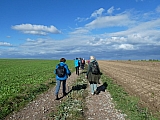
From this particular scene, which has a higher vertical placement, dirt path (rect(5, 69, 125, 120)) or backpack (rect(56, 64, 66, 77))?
backpack (rect(56, 64, 66, 77))

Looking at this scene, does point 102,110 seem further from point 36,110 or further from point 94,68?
point 94,68

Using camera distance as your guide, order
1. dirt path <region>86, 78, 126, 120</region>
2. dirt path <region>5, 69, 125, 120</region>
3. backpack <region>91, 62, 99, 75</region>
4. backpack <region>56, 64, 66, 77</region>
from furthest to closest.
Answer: backpack <region>91, 62, 99, 75</region>
backpack <region>56, 64, 66, 77</region>
dirt path <region>5, 69, 125, 120</region>
dirt path <region>86, 78, 126, 120</region>

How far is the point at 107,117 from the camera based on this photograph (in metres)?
8.64

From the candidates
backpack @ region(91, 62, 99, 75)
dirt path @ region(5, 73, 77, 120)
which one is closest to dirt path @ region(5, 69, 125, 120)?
dirt path @ region(5, 73, 77, 120)

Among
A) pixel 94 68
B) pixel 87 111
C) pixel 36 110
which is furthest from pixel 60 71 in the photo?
pixel 87 111

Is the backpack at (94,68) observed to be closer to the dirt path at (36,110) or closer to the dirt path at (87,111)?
the dirt path at (87,111)

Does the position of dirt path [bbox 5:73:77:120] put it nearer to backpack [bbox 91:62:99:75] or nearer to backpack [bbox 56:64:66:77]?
backpack [bbox 56:64:66:77]

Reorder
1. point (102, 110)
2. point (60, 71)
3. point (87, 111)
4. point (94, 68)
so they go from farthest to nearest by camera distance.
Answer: point (94, 68)
point (60, 71)
point (102, 110)
point (87, 111)

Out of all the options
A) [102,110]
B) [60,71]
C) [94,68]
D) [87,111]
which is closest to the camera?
A: [87,111]

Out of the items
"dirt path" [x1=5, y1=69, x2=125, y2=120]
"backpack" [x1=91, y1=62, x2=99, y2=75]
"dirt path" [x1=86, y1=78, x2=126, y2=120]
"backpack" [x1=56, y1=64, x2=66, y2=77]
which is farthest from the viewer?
"backpack" [x1=91, y1=62, x2=99, y2=75]

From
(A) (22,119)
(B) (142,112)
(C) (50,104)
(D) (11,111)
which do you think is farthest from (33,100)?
(B) (142,112)

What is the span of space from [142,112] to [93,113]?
2.38 m

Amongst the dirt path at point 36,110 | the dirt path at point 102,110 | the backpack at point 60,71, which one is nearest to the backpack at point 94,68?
the dirt path at point 102,110

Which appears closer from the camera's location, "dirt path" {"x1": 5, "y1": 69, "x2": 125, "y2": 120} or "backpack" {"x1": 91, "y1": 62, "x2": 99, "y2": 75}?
"dirt path" {"x1": 5, "y1": 69, "x2": 125, "y2": 120}
